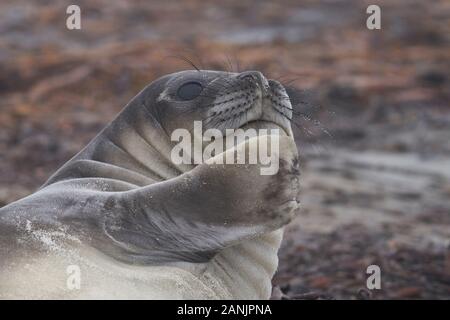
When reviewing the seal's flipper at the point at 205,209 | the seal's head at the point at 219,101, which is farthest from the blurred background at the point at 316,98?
the seal's flipper at the point at 205,209

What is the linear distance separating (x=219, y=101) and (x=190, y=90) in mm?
253

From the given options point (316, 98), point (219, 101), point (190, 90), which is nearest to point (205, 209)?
point (219, 101)

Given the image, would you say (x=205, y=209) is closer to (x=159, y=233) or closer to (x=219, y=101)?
(x=159, y=233)

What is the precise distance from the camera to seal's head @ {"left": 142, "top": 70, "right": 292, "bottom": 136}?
4.83m

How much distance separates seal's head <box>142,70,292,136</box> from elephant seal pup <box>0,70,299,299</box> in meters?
0.02

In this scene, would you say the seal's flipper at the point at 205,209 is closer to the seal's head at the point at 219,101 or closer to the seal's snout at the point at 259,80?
the seal's head at the point at 219,101

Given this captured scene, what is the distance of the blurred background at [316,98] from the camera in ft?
27.5

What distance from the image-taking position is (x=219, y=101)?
4918 mm

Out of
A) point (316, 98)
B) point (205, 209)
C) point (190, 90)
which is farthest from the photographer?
point (316, 98)

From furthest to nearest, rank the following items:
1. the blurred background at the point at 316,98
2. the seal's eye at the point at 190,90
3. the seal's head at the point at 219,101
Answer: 1. the blurred background at the point at 316,98
2. the seal's eye at the point at 190,90
3. the seal's head at the point at 219,101

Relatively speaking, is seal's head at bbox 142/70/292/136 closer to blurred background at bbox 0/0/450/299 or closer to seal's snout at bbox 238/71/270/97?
seal's snout at bbox 238/71/270/97

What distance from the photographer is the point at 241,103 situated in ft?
15.8

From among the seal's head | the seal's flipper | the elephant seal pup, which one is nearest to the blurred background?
the seal's head

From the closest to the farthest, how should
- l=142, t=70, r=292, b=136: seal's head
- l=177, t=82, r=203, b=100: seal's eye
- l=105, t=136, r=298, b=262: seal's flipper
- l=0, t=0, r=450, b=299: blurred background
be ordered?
l=105, t=136, r=298, b=262: seal's flipper, l=142, t=70, r=292, b=136: seal's head, l=177, t=82, r=203, b=100: seal's eye, l=0, t=0, r=450, b=299: blurred background
